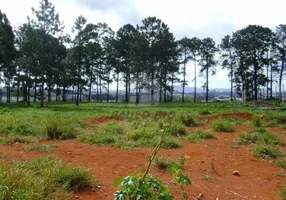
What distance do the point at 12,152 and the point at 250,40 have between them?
140ft

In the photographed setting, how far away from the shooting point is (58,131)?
26.5 ft

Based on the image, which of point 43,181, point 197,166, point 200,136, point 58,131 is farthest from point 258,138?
point 43,181

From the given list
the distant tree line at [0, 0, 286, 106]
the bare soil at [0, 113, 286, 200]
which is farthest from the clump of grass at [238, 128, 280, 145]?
the distant tree line at [0, 0, 286, 106]

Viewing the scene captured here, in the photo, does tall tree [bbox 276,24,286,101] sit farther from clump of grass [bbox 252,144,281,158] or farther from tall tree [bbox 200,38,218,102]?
clump of grass [bbox 252,144,281,158]

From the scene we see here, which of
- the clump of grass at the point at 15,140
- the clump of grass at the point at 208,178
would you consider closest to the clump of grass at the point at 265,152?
the clump of grass at the point at 208,178

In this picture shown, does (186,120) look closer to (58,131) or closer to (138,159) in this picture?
(58,131)

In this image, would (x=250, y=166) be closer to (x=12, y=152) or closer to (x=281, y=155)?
(x=281, y=155)

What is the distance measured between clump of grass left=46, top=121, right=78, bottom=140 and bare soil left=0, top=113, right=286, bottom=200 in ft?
1.87

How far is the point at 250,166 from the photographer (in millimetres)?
5980

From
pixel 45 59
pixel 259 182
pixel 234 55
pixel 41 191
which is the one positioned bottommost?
pixel 259 182

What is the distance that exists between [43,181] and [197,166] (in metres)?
3.05

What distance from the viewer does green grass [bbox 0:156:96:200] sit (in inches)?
122

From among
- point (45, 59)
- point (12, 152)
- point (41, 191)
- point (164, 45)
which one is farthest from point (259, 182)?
point (164, 45)

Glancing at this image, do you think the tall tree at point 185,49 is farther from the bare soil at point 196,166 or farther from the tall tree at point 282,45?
the bare soil at point 196,166
